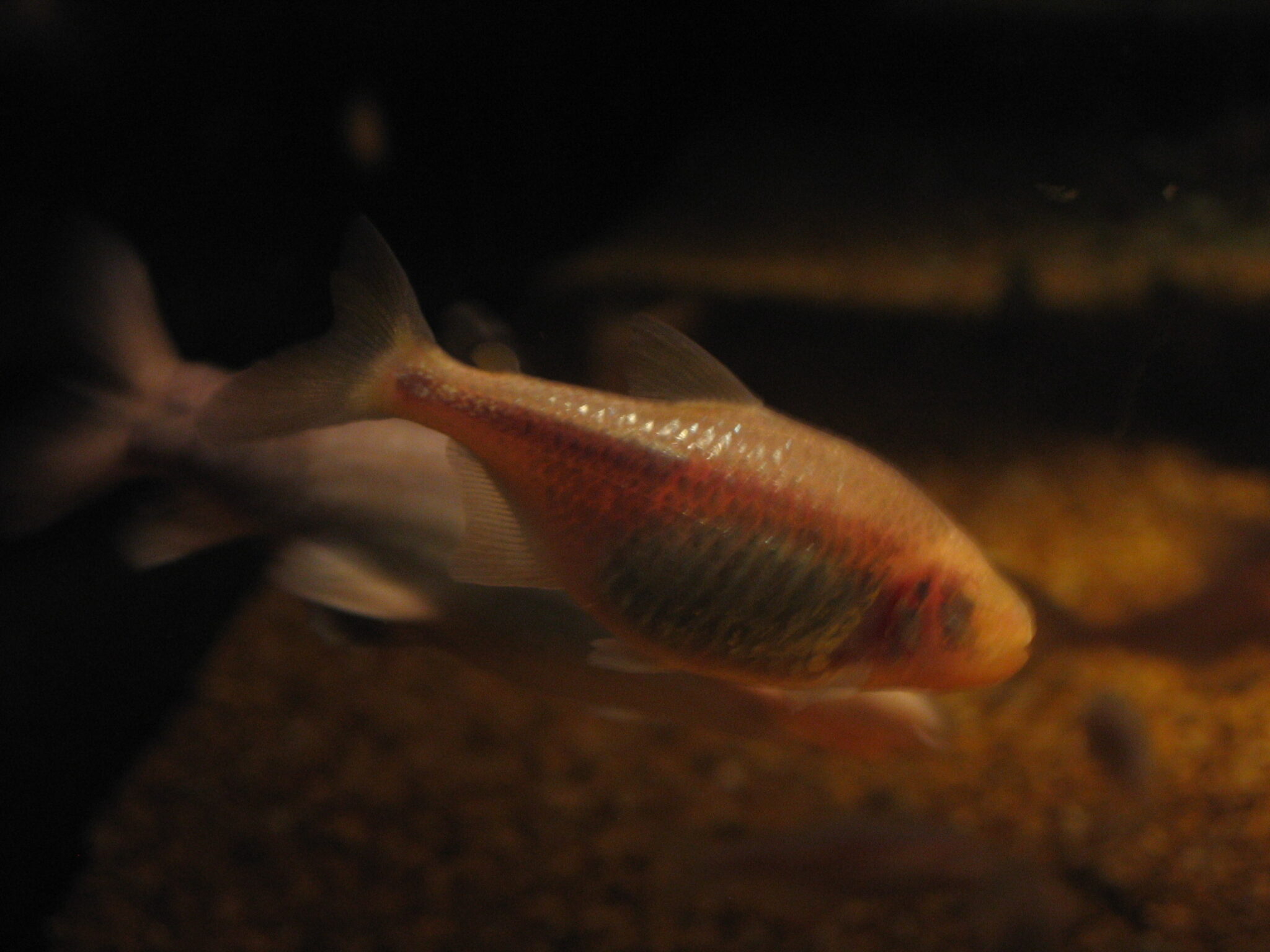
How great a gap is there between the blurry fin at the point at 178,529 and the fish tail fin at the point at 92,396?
0.11 metres

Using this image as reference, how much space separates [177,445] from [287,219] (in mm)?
1171

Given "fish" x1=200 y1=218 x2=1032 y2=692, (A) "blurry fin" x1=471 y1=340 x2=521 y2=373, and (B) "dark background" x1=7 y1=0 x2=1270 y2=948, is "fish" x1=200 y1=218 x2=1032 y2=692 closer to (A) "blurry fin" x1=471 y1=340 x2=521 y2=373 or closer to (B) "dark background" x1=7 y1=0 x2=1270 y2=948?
(A) "blurry fin" x1=471 y1=340 x2=521 y2=373

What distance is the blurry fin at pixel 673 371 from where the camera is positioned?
1075 millimetres

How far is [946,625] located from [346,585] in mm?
931

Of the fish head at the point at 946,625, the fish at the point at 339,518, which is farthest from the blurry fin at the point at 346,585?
the fish head at the point at 946,625

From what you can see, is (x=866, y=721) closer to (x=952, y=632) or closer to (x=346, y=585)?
(x=952, y=632)

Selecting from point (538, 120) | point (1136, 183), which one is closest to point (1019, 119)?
point (1136, 183)

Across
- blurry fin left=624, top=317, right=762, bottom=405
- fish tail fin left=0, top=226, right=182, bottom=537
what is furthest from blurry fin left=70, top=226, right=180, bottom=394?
blurry fin left=624, top=317, right=762, bottom=405

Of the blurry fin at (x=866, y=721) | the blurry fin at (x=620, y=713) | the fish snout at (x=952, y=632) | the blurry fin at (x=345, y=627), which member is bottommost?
the blurry fin at (x=620, y=713)

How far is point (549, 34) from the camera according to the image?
111 inches

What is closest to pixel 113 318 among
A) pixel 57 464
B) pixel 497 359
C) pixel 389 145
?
pixel 57 464

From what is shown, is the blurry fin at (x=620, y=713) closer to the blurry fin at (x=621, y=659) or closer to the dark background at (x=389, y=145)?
the blurry fin at (x=621, y=659)

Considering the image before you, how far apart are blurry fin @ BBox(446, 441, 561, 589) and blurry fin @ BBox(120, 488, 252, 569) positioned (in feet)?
2.11

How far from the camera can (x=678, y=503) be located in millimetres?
1024
